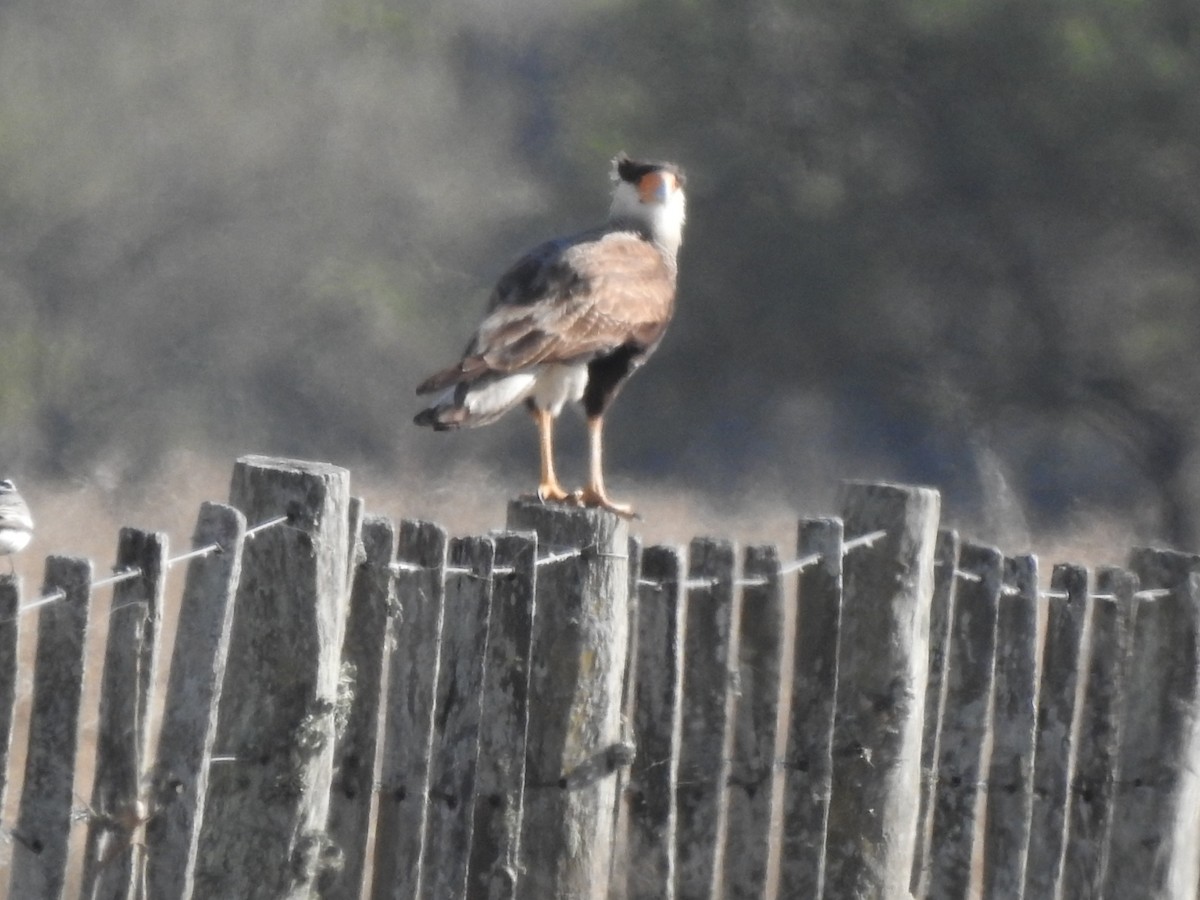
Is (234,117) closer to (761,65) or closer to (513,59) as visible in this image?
(513,59)

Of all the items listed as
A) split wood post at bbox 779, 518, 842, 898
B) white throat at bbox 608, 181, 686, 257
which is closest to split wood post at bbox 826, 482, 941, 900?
split wood post at bbox 779, 518, 842, 898

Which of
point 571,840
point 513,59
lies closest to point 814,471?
point 513,59

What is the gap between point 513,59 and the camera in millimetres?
25688

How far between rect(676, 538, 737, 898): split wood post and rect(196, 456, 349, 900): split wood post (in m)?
1.00

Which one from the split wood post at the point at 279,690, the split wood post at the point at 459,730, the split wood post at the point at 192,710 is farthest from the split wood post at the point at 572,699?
the split wood post at the point at 192,710

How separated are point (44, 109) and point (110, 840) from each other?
21733 mm

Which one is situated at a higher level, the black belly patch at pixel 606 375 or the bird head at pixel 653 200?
the bird head at pixel 653 200

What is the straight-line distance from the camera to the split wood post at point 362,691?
13.2 ft

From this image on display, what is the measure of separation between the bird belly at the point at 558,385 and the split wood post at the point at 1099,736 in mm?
1540

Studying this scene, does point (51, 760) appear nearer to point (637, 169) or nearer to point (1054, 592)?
point (1054, 592)

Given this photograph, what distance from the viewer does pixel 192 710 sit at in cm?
350

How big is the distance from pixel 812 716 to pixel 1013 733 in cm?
77

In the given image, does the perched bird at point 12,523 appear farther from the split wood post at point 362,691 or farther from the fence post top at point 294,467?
the split wood post at point 362,691

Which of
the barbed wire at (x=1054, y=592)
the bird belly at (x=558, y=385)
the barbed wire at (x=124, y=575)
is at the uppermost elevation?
the bird belly at (x=558, y=385)
